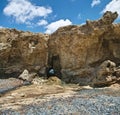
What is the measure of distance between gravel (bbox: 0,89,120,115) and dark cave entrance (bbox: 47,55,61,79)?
18.2 m

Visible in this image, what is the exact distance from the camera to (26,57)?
39.7m

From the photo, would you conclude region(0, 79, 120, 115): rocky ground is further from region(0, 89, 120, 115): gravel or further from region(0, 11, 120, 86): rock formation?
region(0, 11, 120, 86): rock formation

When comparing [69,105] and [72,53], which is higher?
[72,53]

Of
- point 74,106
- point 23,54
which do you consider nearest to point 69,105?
point 74,106

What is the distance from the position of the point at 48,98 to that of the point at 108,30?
14061mm

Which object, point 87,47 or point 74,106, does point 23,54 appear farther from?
point 74,106

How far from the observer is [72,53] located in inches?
1336

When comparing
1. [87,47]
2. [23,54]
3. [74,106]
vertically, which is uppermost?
[23,54]

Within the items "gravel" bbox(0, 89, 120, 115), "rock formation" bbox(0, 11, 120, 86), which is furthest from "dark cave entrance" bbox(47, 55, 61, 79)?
"gravel" bbox(0, 89, 120, 115)

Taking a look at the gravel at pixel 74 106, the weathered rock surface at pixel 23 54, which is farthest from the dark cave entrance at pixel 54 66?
the gravel at pixel 74 106

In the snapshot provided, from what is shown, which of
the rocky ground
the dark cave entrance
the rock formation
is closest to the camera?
the rocky ground

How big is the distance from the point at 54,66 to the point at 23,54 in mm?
5273

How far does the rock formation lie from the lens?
30.7m

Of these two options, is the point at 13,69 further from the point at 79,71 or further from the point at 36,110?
the point at 36,110
